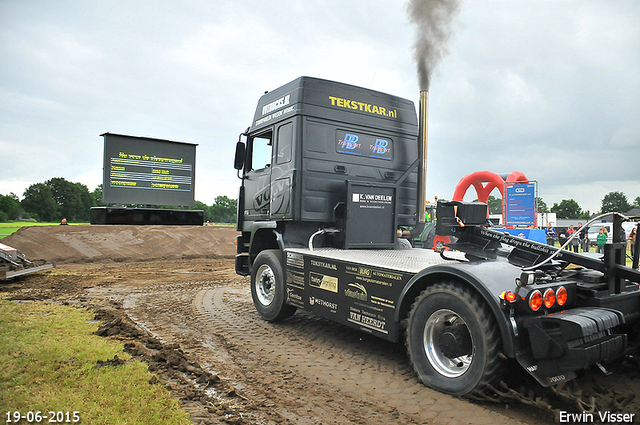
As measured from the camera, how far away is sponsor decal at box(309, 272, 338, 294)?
509cm

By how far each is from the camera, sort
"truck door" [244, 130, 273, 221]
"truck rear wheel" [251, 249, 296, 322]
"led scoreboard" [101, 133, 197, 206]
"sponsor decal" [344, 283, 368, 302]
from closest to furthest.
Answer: "sponsor decal" [344, 283, 368, 302]
"truck rear wheel" [251, 249, 296, 322]
"truck door" [244, 130, 273, 221]
"led scoreboard" [101, 133, 197, 206]

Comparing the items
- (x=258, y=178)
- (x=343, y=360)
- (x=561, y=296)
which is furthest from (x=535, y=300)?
(x=258, y=178)

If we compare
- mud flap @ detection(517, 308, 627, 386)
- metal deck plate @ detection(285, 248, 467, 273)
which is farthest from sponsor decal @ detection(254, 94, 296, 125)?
mud flap @ detection(517, 308, 627, 386)

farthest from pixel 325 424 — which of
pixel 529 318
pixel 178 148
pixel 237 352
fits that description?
pixel 178 148

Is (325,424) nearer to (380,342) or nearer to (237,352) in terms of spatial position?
(237,352)

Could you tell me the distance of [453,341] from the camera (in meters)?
3.54

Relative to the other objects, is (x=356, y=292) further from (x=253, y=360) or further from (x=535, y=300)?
(x=535, y=300)

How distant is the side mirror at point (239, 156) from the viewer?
7762 millimetres

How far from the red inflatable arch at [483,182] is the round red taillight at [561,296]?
16.2 meters

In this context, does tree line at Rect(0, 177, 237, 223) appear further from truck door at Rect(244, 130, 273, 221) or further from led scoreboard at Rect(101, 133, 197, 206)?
truck door at Rect(244, 130, 273, 221)

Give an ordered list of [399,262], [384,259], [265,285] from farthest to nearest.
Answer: [265,285]
[384,259]
[399,262]

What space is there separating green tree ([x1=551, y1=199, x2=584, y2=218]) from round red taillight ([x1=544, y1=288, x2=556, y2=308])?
86.1 meters

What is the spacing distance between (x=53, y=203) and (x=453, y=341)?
157 feet

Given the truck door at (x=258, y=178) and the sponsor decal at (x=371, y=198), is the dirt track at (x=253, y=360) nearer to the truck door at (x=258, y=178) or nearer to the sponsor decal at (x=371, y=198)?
the truck door at (x=258, y=178)
